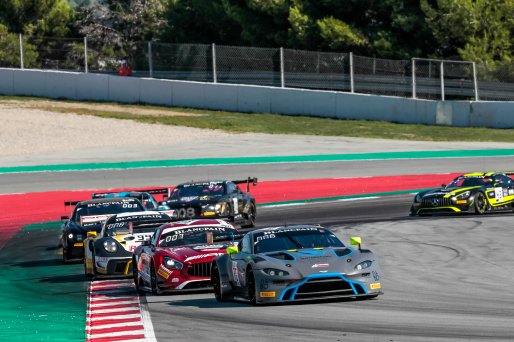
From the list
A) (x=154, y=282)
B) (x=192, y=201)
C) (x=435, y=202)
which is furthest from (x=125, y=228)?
(x=435, y=202)

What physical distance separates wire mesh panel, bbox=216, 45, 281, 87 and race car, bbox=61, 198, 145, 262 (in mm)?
24426

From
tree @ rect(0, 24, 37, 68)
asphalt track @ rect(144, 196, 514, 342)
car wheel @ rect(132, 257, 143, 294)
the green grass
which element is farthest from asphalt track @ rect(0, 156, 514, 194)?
car wheel @ rect(132, 257, 143, 294)

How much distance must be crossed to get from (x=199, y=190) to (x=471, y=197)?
6549 mm

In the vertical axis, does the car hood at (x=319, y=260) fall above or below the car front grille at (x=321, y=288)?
above

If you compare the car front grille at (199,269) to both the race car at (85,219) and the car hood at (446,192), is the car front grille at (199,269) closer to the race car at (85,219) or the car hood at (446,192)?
the race car at (85,219)

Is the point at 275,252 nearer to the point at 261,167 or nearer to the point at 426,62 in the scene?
the point at 261,167

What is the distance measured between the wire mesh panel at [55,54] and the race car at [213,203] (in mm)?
25957

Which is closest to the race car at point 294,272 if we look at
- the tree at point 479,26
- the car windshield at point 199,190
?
the car windshield at point 199,190

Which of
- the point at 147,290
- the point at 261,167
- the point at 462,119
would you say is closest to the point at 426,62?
the point at 462,119

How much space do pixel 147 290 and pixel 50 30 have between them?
48219 mm

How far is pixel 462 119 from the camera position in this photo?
1777 inches

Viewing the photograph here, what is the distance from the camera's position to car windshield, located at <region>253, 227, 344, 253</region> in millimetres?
14891

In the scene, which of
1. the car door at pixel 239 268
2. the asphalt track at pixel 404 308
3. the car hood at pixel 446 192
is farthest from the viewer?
the car hood at pixel 446 192

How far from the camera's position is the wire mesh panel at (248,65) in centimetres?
4797
